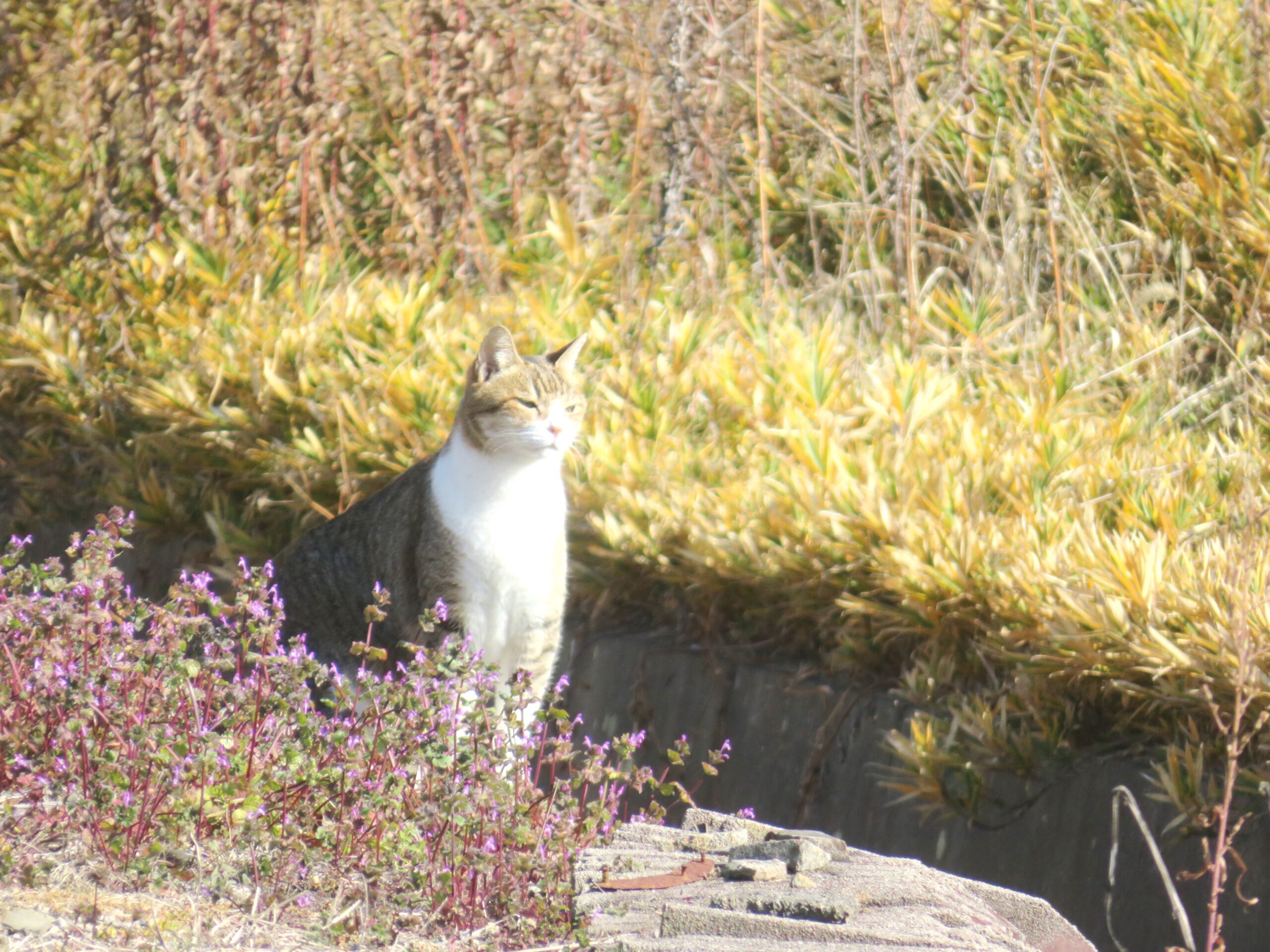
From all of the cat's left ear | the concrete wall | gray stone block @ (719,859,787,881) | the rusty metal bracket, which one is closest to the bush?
the rusty metal bracket

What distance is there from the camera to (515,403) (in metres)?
4.02

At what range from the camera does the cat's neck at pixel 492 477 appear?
3.97 meters

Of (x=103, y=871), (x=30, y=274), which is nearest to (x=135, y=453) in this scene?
(x=30, y=274)

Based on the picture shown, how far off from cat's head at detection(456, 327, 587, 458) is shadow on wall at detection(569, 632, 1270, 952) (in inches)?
26.0

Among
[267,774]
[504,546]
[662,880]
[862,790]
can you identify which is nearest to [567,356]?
[504,546]

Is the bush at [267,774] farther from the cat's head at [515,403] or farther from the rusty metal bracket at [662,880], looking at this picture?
the cat's head at [515,403]

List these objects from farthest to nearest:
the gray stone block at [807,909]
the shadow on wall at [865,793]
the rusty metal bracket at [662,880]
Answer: the shadow on wall at [865,793] → the rusty metal bracket at [662,880] → the gray stone block at [807,909]

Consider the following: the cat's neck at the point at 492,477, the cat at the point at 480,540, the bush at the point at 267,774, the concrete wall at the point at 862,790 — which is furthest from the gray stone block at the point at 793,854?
the cat's neck at the point at 492,477

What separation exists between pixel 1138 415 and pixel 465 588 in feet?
7.25

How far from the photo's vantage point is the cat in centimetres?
392

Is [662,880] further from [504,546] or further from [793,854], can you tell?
[504,546]

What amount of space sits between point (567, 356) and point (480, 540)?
0.65 meters

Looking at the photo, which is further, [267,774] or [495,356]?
[495,356]

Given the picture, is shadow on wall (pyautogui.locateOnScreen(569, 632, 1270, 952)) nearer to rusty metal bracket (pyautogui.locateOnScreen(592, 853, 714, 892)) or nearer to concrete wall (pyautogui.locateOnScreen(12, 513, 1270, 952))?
concrete wall (pyautogui.locateOnScreen(12, 513, 1270, 952))
